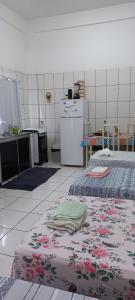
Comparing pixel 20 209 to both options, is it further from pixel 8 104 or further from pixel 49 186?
pixel 8 104

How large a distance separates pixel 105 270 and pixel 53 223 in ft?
1.49

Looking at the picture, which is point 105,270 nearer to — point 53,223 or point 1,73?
point 53,223

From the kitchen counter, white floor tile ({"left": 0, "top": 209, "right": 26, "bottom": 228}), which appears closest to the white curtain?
the kitchen counter

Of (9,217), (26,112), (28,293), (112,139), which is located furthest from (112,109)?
(28,293)

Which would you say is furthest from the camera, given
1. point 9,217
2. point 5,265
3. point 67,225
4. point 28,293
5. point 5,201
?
point 5,201

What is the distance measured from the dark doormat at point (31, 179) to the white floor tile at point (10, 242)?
1.28 m

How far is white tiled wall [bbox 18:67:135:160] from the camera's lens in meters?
4.59

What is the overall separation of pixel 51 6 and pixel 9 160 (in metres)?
3.01

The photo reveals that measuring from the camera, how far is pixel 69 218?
143 centimetres

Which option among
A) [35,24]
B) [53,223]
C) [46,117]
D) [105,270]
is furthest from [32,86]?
[105,270]

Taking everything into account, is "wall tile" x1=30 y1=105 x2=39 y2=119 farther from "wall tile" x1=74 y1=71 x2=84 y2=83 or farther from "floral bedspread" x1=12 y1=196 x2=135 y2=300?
"floral bedspread" x1=12 y1=196 x2=135 y2=300

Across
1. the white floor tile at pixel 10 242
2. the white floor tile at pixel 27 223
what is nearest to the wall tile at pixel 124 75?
the white floor tile at pixel 27 223

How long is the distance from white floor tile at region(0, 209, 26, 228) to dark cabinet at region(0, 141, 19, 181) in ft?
3.57

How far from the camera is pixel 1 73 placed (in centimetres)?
419
